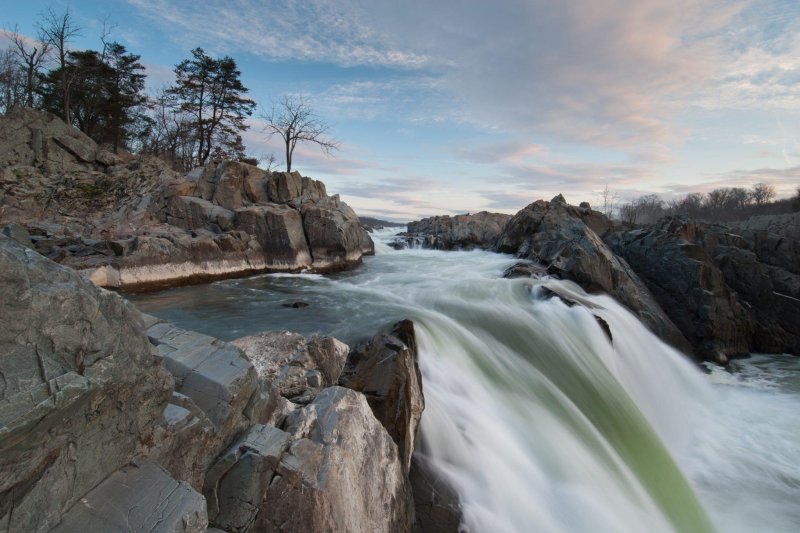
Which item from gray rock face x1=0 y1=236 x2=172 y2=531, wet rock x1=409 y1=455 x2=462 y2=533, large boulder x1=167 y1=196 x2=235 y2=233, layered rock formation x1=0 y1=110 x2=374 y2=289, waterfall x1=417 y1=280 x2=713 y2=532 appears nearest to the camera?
gray rock face x1=0 y1=236 x2=172 y2=531

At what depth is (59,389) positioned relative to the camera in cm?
201

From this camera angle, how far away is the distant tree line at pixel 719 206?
72.0 meters

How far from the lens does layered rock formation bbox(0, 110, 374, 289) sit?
40.7 ft

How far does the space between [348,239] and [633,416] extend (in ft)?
49.6

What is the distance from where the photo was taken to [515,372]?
8031 mm

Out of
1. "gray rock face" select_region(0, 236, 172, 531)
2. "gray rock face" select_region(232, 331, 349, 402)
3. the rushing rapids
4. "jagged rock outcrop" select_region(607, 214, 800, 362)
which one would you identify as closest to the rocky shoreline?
"jagged rock outcrop" select_region(607, 214, 800, 362)

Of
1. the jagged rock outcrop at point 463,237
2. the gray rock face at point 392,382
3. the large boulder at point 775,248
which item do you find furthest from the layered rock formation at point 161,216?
the large boulder at point 775,248

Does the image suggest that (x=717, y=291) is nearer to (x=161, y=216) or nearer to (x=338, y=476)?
(x=338, y=476)

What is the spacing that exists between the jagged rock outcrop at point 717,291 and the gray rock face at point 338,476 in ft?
46.6

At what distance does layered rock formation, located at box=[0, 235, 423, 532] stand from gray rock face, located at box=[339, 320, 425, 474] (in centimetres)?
4

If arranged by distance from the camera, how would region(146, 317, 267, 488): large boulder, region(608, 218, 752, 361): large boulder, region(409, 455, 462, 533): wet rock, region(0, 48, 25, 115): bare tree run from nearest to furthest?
region(146, 317, 267, 488): large boulder < region(409, 455, 462, 533): wet rock < region(608, 218, 752, 361): large boulder < region(0, 48, 25, 115): bare tree

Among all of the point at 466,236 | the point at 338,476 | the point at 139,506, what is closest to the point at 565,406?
the point at 338,476

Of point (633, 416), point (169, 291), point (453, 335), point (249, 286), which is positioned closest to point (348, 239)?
point (249, 286)

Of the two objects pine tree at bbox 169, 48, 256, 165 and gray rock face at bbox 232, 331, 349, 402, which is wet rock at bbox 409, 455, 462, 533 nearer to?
gray rock face at bbox 232, 331, 349, 402
